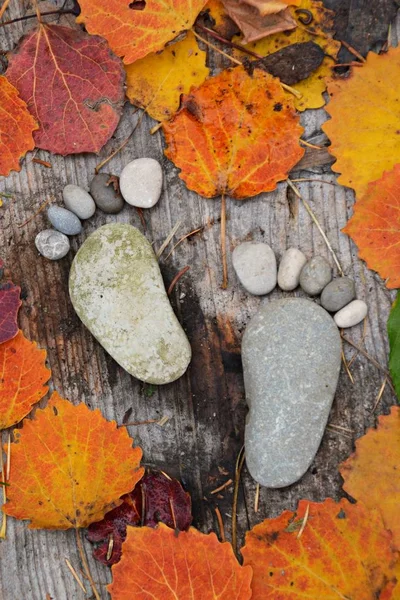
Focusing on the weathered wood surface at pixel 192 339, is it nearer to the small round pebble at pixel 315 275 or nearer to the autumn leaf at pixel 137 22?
the small round pebble at pixel 315 275

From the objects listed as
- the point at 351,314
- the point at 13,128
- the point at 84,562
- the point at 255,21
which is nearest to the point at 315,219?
the point at 351,314

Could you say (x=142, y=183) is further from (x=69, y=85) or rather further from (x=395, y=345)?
(x=395, y=345)

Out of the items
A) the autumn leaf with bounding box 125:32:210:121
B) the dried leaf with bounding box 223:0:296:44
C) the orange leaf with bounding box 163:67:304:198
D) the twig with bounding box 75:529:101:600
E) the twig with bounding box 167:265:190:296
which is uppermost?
the dried leaf with bounding box 223:0:296:44

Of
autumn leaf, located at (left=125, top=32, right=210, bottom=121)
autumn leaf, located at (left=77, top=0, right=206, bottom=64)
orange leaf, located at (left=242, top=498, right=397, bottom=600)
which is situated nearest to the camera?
orange leaf, located at (left=242, top=498, right=397, bottom=600)

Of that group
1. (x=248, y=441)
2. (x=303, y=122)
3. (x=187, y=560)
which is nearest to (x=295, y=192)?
(x=303, y=122)

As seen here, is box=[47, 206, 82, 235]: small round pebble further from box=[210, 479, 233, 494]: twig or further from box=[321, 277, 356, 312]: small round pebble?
box=[210, 479, 233, 494]: twig

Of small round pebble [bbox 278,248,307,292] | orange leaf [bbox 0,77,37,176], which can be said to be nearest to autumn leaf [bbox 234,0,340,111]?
small round pebble [bbox 278,248,307,292]
